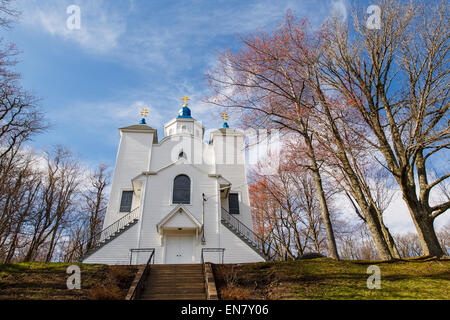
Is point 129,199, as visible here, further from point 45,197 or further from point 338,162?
point 338,162

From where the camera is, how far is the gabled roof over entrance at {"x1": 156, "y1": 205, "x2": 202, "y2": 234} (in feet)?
49.7

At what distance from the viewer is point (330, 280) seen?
8.68 meters

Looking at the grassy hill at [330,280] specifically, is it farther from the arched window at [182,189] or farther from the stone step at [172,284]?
the arched window at [182,189]

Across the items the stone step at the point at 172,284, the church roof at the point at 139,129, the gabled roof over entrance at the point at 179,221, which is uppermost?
the church roof at the point at 139,129

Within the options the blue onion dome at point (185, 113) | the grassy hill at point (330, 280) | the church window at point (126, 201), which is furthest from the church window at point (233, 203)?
the blue onion dome at point (185, 113)

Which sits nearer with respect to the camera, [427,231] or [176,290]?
[176,290]

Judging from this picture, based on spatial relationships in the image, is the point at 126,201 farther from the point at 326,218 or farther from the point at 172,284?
the point at 326,218

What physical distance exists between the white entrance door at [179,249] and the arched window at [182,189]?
227 centimetres

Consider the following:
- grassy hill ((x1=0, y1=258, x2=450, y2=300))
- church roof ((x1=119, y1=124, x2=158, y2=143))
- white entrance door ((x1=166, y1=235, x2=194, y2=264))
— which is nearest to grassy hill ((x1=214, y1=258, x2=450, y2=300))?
grassy hill ((x1=0, y1=258, x2=450, y2=300))

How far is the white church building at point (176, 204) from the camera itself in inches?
595

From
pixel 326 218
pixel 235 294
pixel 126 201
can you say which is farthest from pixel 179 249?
pixel 326 218

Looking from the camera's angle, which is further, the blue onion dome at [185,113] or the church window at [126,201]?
the blue onion dome at [185,113]

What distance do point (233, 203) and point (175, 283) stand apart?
418 inches

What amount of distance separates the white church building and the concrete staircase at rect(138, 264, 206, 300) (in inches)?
147
